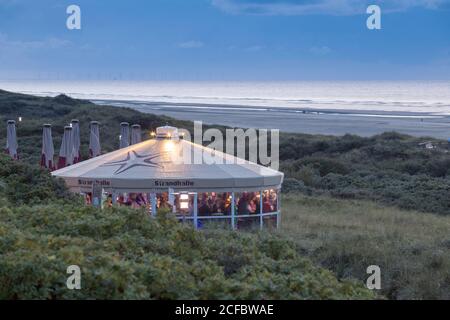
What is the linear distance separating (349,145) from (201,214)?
30.3 meters

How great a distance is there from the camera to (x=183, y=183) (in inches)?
687

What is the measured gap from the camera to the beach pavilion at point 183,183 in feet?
57.1

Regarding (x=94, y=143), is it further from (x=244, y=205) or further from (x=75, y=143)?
(x=244, y=205)

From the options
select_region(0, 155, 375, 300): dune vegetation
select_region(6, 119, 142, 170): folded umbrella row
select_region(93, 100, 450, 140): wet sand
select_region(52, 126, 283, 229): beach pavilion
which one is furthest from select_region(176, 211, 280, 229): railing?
select_region(93, 100, 450, 140): wet sand

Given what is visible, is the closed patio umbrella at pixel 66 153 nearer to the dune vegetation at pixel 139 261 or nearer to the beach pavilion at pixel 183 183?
the beach pavilion at pixel 183 183

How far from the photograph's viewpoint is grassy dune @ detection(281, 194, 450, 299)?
11.7m

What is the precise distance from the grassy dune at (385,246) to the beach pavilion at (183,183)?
3.97 ft

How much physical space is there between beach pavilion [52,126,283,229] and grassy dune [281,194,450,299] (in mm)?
1209

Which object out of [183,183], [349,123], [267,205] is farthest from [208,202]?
[349,123]

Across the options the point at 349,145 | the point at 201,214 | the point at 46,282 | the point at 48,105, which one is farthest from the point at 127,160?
the point at 48,105

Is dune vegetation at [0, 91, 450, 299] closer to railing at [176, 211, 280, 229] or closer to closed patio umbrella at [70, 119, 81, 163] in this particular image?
railing at [176, 211, 280, 229]

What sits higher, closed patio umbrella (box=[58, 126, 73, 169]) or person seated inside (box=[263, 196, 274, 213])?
closed patio umbrella (box=[58, 126, 73, 169])

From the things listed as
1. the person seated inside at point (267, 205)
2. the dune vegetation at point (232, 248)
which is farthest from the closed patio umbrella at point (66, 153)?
the dune vegetation at point (232, 248)

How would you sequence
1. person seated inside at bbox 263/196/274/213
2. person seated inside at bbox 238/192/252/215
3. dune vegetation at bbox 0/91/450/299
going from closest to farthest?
dune vegetation at bbox 0/91/450/299, person seated inside at bbox 238/192/252/215, person seated inside at bbox 263/196/274/213
